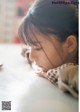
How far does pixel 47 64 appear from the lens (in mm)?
898

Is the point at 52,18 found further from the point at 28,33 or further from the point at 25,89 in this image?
the point at 25,89

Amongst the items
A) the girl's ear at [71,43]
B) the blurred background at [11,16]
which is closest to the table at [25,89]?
the blurred background at [11,16]

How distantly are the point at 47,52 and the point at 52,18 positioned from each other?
116mm

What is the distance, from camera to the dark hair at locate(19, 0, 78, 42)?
89 cm

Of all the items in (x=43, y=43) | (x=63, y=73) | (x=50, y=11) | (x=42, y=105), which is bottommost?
(x=42, y=105)

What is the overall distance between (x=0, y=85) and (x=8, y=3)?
28 cm

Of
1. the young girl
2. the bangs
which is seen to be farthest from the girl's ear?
the bangs

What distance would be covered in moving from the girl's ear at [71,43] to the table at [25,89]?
135 millimetres

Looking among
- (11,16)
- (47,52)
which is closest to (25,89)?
(47,52)

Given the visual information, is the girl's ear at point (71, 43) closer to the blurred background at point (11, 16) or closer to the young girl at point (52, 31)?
the young girl at point (52, 31)

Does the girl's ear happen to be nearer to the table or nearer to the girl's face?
the girl's face

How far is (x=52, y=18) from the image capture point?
2.92 feet

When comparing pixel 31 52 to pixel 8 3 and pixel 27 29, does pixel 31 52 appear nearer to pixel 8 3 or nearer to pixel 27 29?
pixel 27 29

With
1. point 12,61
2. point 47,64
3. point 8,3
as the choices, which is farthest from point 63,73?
point 8,3
